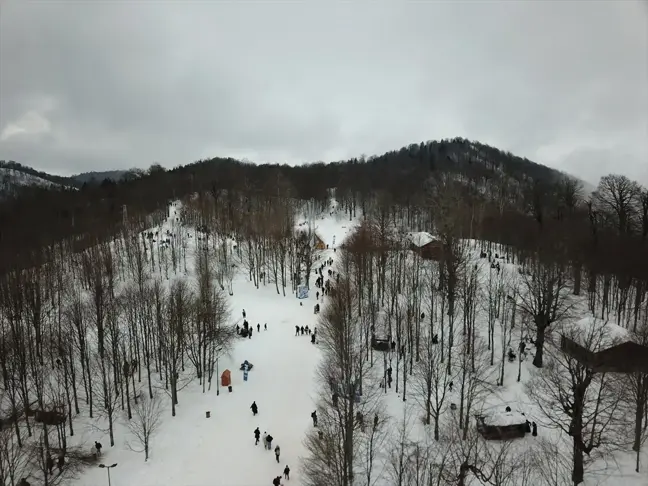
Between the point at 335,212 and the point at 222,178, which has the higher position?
the point at 222,178

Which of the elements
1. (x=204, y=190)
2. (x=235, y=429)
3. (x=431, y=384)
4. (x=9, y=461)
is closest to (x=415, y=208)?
(x=204, y=190)

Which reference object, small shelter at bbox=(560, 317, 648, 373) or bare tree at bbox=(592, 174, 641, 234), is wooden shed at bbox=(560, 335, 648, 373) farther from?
bare tree at bbox=(592, 174, 641, 234)

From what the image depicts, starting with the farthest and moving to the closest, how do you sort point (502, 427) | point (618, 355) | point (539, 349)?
1. point (539, 349)
2. point (618, 355)
3. point (502, 427)

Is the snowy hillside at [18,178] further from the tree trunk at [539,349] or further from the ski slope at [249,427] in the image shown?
the tree trunk at [539,349]

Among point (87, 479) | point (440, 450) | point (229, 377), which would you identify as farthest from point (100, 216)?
point (440, 450)

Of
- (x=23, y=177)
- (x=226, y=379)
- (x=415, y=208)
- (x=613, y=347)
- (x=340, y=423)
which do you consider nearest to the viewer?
(x=340, y=423)

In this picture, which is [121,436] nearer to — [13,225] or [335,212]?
[13,225]

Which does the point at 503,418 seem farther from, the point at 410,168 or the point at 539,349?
the point at 410,168
